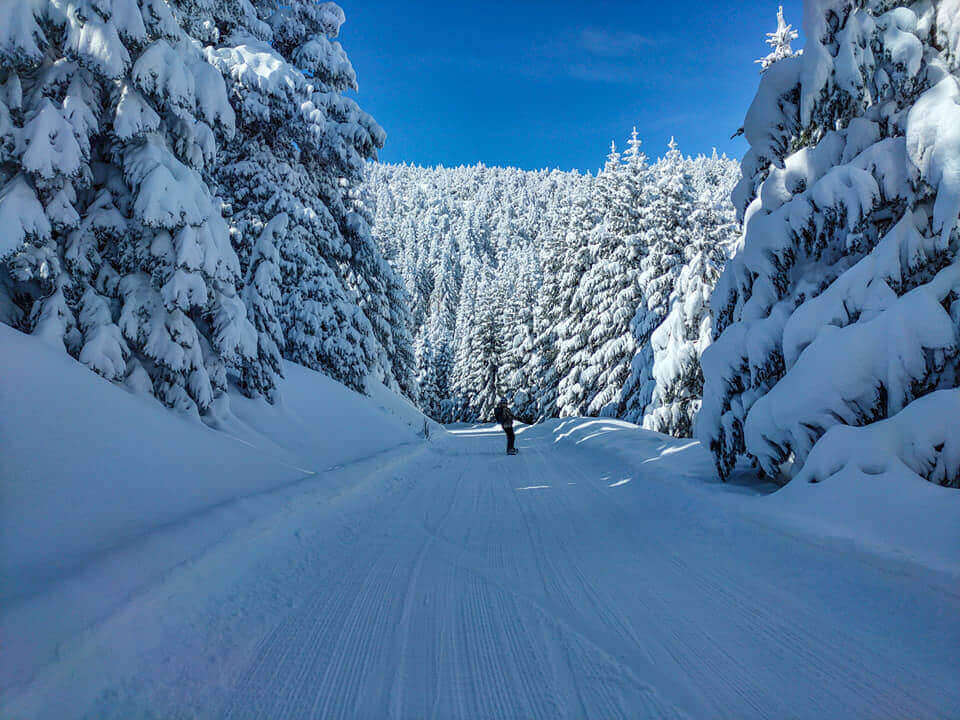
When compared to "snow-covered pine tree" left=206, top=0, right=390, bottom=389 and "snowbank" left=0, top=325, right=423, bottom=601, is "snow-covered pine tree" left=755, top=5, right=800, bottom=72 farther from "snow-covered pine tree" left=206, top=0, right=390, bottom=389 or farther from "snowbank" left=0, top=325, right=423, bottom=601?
"snowbank" left=0, top=325, right=423, bottom=601

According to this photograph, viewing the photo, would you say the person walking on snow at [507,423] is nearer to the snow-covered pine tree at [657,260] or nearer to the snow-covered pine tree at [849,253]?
the snow-covered pine tree at [657,260]

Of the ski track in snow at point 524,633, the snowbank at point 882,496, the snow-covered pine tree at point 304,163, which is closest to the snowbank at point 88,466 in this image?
the ski track in snow at point 524,633

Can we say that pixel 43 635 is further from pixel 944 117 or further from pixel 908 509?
pixel 944 117

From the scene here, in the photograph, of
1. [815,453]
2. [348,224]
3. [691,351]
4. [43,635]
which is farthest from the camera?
[348,224]

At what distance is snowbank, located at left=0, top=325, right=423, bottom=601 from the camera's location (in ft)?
11.2

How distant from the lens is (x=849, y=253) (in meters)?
5.60

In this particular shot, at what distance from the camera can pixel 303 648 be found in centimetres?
278

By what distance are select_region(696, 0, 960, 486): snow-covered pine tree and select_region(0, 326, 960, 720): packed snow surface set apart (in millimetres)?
752

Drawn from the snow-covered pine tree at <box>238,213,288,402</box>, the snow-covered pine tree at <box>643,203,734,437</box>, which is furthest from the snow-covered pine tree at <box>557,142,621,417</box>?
the snow-covered pine tree at <box>238,213,288,402</box>

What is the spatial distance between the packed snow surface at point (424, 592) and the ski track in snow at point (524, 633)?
0.02m

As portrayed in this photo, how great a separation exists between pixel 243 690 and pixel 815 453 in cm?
514

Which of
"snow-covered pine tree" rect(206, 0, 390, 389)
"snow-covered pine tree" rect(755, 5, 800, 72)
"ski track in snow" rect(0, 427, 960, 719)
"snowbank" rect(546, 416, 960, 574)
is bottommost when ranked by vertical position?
"ski track in snow" rect(0, 427, 960, 719)

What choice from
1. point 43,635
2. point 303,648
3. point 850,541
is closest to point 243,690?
point 303,648

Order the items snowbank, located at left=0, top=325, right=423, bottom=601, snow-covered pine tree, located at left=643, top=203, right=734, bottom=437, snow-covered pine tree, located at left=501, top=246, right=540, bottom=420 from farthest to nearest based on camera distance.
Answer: snow-covered pine tree, located at left=501, top=246, right=540, bottom=420
snow-covered pine tree, located at left=643, top=203, right=734, bottom=437
snowbank, located at left=0, top=325, right=423, bottom=601
